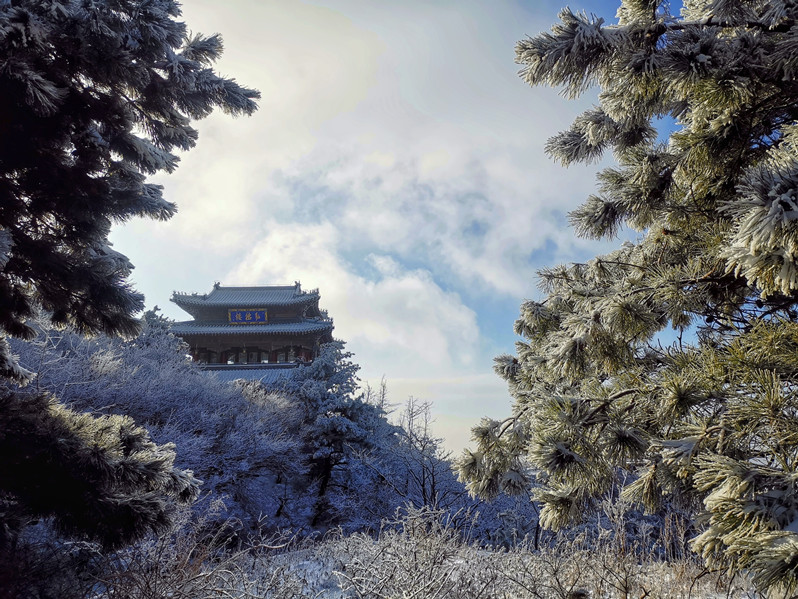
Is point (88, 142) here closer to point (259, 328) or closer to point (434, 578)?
point (434, 578)

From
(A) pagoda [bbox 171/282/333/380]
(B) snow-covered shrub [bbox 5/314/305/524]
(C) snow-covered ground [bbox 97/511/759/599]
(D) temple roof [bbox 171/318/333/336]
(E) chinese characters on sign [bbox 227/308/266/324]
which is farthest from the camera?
(E) chinese characters on sign [bbox 227/308/266/324]

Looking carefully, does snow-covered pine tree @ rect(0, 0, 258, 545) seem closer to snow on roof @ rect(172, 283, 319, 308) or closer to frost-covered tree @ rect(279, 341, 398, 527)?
frost-covered tree @ rect(279, 341, 398, 527)

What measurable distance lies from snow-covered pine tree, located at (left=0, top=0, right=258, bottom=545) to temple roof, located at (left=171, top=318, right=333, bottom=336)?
19229 mm

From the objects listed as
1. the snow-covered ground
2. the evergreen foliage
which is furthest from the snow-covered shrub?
the evergreen foliage

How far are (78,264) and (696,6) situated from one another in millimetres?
4630

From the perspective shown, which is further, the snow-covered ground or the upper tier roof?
the upper tier roof

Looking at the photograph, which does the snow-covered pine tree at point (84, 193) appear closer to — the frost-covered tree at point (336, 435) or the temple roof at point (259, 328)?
the frost-covered tree at point (336, 435)

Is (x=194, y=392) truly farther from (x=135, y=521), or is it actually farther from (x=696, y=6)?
Answer: (x=696, y=6)

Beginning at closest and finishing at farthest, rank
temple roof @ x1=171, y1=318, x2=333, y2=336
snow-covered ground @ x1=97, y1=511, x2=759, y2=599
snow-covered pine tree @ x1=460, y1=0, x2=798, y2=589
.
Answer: snow-covered pine tree @ x1=460, y1=0, x2=798, y2=589, snow-covered ground @ x1=97, y1=511, x2=759, y2=599, temple roof @ x1=171, y1=318, x2=333, y2=336

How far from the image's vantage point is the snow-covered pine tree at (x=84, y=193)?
118 inches

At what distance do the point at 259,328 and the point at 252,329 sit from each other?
35 cm

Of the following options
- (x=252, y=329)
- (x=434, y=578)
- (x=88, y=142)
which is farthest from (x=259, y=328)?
(x=434, y=578)

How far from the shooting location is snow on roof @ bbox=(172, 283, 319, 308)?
79.0ft

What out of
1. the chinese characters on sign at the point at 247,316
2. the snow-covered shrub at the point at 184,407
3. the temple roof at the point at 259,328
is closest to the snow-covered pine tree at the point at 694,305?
the snow-covered shrub at the point at 184,407
